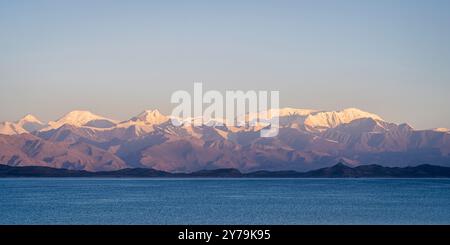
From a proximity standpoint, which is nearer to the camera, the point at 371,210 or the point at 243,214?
the point at 243,214

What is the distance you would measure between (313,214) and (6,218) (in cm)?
4334
